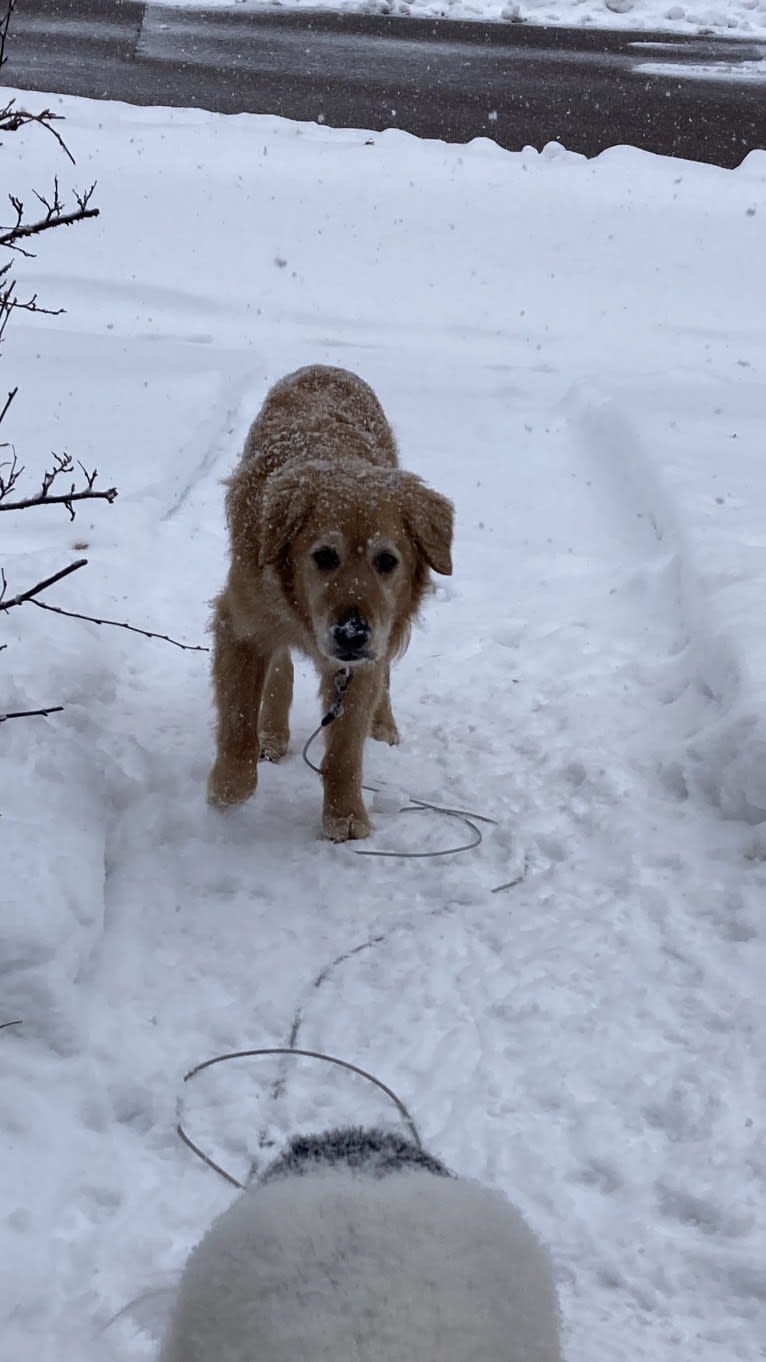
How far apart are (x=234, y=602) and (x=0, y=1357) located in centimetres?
263

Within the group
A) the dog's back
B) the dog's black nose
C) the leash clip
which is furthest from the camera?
the dog's back

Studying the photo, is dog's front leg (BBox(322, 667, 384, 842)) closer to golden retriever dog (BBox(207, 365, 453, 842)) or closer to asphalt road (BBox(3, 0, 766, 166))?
golden retriever dog (BBox(207, 365, 453, 842))

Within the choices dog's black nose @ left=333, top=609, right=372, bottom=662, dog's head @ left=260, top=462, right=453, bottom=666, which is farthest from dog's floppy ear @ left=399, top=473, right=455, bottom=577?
dog's black nose @ left=333, top=609, right=372, bottom=662

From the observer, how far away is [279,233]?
10039 millimetres

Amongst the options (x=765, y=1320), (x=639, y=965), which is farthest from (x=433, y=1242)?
(x=639, y=965)

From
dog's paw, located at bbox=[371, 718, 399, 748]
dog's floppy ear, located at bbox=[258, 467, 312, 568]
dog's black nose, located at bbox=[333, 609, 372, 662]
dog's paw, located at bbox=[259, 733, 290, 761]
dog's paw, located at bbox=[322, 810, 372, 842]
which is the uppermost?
dog's floppy ear, located at bbox=[258, 467, 312, 568]

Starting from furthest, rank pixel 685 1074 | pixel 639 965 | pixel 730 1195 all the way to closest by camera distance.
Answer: pixel 639 965 < pixel 685 1074 < pixel 730 1195

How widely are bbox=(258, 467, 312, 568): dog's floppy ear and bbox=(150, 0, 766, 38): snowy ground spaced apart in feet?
45.9

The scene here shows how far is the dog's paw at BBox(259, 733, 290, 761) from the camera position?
17.1ft

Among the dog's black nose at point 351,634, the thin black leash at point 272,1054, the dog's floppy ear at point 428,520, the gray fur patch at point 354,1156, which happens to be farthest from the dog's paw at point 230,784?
the gray fur patch at point 354,1156

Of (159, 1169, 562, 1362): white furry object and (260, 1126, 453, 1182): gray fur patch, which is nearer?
(159, 1169, 562, 1362): white furry object

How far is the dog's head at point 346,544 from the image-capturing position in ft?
13.9

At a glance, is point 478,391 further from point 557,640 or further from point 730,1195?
point 730,1195

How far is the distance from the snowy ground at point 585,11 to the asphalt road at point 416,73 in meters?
0.35
